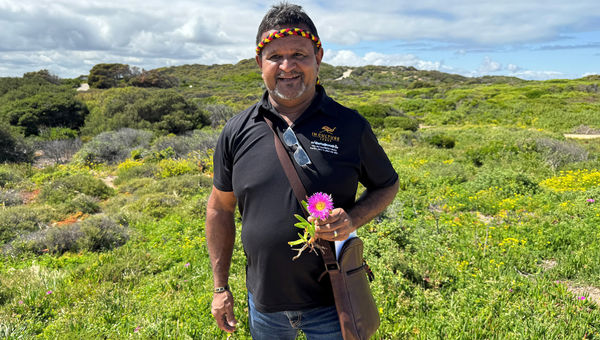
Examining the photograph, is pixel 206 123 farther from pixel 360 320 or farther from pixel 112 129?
pixel 360 320

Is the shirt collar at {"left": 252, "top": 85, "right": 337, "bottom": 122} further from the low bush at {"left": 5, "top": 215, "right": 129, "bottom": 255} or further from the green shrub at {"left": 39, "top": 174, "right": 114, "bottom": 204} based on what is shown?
the green shrub at {"left": 39, "top": 174, "right": 114, "bottom": 204}

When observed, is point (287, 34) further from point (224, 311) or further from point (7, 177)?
point (7, 177)

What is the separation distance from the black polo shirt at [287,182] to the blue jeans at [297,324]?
0.06m

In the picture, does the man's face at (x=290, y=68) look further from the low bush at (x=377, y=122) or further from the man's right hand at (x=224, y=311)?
the low bush at (x=377, y=122)

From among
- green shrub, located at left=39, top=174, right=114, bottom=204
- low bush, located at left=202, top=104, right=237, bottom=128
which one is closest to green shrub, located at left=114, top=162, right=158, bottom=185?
green shrub, located at left=39, top=174, right=114, bottom=204

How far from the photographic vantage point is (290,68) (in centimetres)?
154

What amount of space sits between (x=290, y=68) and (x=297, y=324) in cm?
114

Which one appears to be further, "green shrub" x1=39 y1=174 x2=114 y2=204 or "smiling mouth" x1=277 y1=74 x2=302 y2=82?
"green shrub" x1=39 y1=174 x2=114 y2=204


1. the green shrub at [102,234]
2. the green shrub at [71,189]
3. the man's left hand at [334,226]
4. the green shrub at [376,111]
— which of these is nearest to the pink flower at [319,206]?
the man's left hand at [334,226]

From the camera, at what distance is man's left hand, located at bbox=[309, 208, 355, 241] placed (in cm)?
126

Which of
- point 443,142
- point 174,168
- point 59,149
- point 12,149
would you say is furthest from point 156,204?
point 443,142

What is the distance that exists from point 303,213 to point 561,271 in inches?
161

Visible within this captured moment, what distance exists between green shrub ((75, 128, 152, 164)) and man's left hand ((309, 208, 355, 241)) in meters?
13.5

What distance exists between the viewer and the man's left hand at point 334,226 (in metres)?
1.26
